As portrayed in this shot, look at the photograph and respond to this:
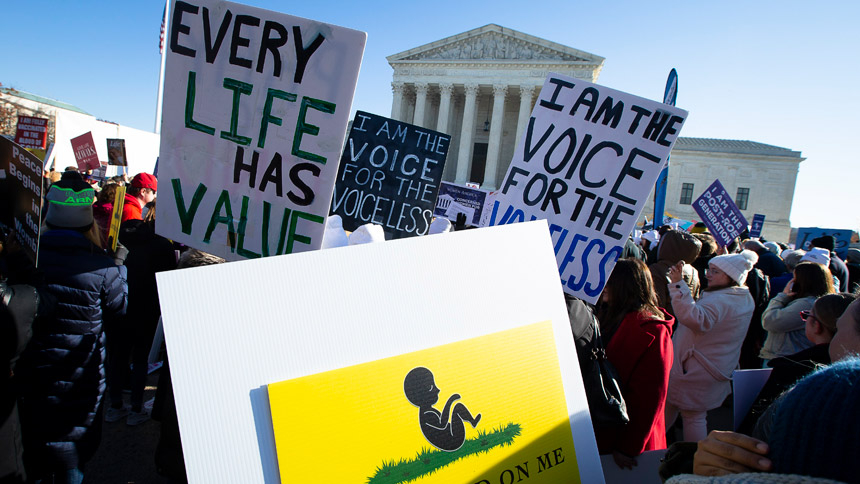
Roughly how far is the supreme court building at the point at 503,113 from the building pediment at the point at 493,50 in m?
0.08

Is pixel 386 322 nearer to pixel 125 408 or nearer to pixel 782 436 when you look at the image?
pixel 782 436

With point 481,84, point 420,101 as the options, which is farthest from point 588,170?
point 420,101

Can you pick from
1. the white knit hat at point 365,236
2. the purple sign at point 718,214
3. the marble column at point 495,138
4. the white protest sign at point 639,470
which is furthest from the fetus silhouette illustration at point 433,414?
the marble column at point 495,138

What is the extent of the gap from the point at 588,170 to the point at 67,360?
118 inches

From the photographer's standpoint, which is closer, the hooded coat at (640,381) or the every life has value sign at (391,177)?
the hooded coat at (640,381)

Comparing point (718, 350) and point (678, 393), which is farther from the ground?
point (718, 350)

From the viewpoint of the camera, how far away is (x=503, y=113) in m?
39.2

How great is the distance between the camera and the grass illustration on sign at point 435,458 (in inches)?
37.6

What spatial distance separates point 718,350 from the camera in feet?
10.5

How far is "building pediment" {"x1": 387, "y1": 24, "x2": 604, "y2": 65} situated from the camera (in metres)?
36.6

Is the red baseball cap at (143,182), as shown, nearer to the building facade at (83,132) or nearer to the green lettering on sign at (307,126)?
the green lettering on sign at (307,126)

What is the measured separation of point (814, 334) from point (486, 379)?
2.29m

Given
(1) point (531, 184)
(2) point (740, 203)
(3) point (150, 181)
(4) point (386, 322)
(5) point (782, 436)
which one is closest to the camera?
(5) point (782, 436)

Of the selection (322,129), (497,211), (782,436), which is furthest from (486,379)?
(497,211)
